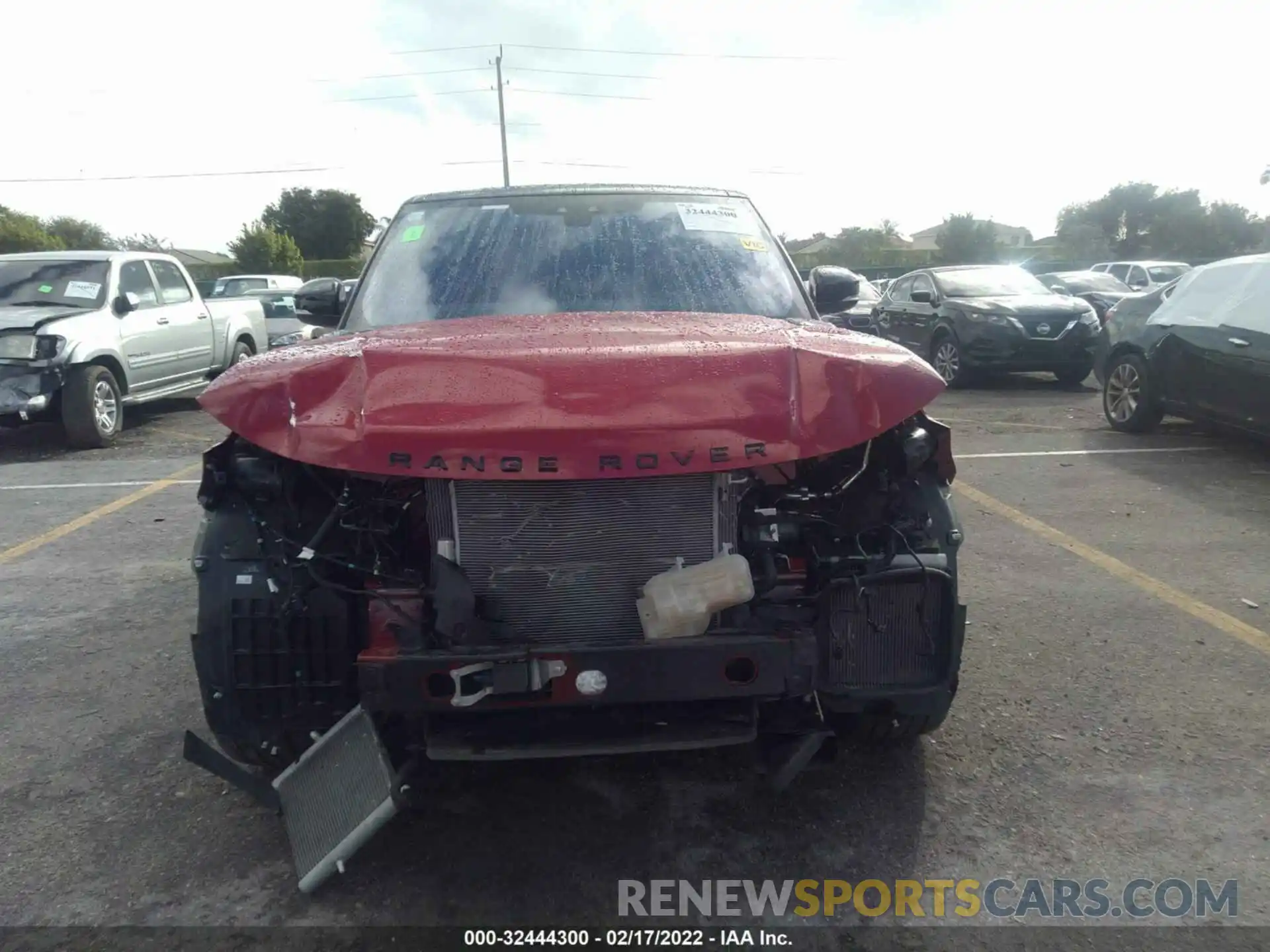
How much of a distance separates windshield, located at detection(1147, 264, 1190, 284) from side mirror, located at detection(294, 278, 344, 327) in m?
23.6

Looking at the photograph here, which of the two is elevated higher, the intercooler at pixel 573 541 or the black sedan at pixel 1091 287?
the intercooler at pixel 573 541

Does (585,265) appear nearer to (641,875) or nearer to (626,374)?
(626,374)

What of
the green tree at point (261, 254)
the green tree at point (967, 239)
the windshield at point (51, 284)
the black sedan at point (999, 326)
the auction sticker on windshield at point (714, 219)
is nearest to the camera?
the auction sticker on windshield at point (714, 219)

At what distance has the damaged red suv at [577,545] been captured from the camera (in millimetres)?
2367

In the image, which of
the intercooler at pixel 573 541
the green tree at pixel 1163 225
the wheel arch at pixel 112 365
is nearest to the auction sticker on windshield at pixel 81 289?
the wheel arch at pixel 112 365

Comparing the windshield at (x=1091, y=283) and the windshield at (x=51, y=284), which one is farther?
the windshield at (x=1091, y=283)

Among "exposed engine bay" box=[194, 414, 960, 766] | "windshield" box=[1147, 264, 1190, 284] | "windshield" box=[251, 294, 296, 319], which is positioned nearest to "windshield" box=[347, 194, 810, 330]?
"exposed engine bay" box=[194, 414, 960, 766]

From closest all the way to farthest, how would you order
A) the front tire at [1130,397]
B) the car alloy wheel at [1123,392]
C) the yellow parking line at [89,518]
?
the yellow parking line at [89,518]
the front tire at [1130,397]
the car alloy wheel at [1123,392]

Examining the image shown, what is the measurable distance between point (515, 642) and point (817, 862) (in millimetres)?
1029

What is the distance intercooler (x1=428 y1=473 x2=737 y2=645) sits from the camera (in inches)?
101

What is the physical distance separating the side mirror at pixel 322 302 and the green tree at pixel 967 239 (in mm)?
53675

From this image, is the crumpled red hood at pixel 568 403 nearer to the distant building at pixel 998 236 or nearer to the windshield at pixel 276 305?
the windshield at pixel 276 305

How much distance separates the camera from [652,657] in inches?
95.8

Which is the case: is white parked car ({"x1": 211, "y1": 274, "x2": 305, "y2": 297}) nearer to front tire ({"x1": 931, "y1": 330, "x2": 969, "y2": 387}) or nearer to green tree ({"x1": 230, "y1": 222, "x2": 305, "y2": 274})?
front tire ({"x1": 931, "y1": 330, "x2": 969, "y2": 387})
